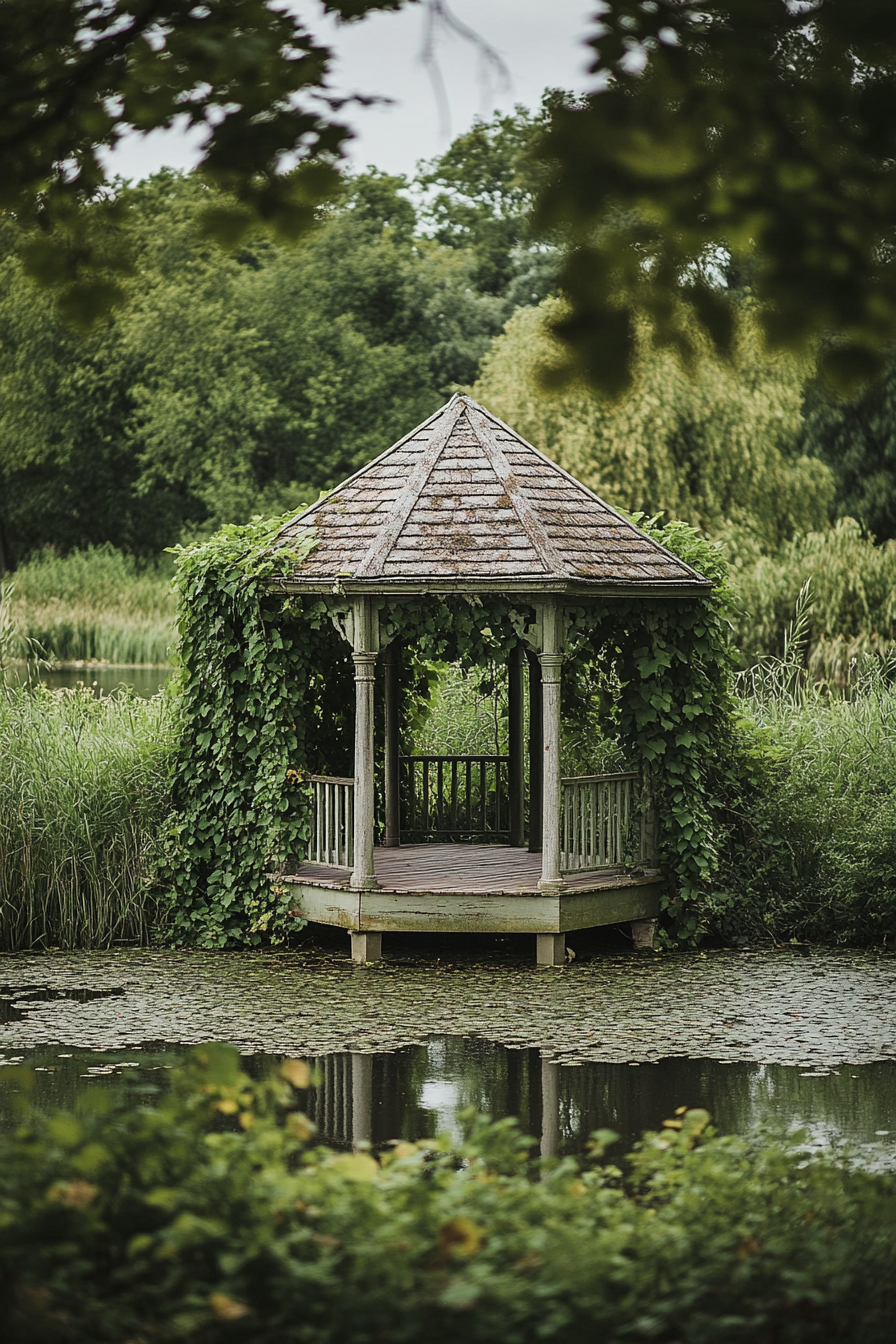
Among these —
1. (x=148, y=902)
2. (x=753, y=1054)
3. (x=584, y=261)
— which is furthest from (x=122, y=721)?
(x=584, y=261)

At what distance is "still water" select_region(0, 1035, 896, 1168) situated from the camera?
23.1 feet

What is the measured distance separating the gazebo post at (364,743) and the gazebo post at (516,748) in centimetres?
234

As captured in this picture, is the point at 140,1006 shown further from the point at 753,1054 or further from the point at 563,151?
the point at 563,151

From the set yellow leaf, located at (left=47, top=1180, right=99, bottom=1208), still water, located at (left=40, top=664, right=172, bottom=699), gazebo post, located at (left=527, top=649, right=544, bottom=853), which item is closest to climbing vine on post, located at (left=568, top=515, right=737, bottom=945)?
gazebo post, located at (left=527, top=649, right=544, bottom=853)

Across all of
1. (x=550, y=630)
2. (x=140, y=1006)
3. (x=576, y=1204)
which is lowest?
(x=140, y=1006)

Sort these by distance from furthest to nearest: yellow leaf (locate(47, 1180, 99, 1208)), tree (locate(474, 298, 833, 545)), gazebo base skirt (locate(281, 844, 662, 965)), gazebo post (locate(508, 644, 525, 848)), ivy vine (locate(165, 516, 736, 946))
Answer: tree (locate(474, 298, 833, 545)) < gazebo post (locate(508, 644, 525, 848)) < ivy vine (locate(165, 516, 736, 946)) < gazebo base skirt (locate(281, 844, 662, 965)) < yellow leaf (locate(47, 1180, 99, 1208))

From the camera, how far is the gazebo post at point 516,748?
42.9 feet

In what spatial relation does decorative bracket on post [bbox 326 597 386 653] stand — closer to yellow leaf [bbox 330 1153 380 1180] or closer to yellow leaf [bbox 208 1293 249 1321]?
yellow leaf [bbox 330 1153 380 1180]

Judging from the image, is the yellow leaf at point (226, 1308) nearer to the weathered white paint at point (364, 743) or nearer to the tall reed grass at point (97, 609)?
the weathered white paint at point (364, 743)

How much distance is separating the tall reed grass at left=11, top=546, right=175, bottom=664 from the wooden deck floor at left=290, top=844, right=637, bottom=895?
14011 mm

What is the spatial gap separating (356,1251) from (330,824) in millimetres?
8380

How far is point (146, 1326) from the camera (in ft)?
10.0

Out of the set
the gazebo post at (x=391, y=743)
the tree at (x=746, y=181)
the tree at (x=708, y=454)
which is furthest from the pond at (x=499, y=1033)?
the tree at (x=708, y=454)

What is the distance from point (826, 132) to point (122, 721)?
1000 centimetres
